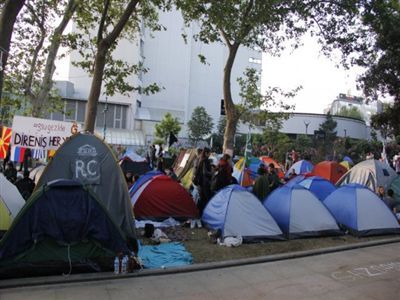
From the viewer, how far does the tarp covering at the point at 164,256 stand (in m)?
7.11

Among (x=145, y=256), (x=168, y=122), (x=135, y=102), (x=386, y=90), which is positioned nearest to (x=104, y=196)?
(x=145, y=256)

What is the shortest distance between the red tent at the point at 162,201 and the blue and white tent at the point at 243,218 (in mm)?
1491

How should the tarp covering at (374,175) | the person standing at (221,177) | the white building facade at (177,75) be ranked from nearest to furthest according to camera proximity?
the person standing at (221,177) < the tarp covering at (374,175) < the white building facade at (177,75)

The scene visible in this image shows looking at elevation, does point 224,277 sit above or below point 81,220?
below

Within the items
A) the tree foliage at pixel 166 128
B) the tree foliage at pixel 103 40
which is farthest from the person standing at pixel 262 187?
the tree foliage at pixel 166 128

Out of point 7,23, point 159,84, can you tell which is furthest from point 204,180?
point 159,84

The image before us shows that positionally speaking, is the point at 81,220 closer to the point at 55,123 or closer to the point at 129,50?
the point at 55,123

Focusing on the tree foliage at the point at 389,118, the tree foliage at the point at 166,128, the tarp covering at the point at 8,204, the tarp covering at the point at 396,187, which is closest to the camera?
the tarp covering at the point at 8,204

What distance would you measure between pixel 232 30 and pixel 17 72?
34.0 feet

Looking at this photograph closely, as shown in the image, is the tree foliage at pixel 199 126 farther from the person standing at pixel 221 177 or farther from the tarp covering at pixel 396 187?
the person standing at pixel 221 177

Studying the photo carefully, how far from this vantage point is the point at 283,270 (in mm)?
7234

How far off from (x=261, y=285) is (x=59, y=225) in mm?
3332

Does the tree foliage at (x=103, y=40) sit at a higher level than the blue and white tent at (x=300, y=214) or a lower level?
higher

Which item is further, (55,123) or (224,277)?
(55,123)
